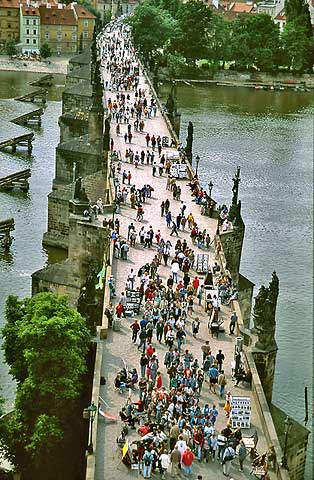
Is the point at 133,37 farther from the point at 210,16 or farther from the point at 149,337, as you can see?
the point at 149,337

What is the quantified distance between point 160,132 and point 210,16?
268 feet

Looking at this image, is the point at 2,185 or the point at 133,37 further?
the point at 133,37

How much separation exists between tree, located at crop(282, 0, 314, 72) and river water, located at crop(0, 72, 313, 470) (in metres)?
18.1

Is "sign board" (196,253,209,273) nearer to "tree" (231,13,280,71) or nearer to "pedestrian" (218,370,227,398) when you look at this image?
"pedestrian" (218,370,227,398)

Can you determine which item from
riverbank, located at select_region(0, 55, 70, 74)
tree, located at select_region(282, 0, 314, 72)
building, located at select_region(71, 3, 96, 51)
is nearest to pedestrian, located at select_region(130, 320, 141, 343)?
riverbank, located at select_region(0, 55, 70, 74)

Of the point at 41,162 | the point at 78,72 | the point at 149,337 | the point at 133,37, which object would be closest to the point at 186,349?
the point at 149,337

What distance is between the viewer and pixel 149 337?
38562mm

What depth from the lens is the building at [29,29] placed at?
166413mm

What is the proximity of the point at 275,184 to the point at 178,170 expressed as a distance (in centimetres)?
2373

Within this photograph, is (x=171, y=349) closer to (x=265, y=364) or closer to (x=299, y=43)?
(x=265, y=364)

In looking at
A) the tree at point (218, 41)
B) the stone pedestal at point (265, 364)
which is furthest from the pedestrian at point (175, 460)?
the tree at point (218, 41)

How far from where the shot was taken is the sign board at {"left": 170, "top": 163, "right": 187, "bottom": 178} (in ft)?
215

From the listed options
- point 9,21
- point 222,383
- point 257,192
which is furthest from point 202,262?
point 9,21

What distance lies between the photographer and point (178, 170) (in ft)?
215
